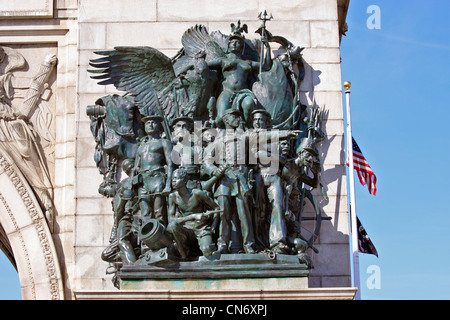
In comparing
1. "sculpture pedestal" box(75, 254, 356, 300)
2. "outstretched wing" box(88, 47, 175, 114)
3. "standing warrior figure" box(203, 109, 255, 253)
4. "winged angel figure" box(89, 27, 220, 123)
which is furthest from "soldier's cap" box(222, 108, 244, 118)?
"sculpture pedestal" box(75, 254, 356, 300)

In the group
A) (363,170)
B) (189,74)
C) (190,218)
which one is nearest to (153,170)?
(190,218)

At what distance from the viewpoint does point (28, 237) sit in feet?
49.2

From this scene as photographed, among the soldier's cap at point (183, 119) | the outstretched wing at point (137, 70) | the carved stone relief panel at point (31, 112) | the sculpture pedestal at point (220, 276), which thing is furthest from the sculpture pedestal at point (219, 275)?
the outstretched wing at point (137, 70)

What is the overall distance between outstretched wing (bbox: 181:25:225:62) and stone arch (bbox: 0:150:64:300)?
3449mm

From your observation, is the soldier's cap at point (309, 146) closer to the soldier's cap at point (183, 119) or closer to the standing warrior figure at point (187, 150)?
the standing warrior figure at point (187, 150)

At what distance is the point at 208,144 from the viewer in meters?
13.5

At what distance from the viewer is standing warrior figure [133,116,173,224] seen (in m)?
13.3

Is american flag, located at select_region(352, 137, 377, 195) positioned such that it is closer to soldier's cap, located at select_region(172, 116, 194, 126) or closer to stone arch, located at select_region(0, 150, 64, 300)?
soldier's cap, located at select_region(172, 116, 194, 126)

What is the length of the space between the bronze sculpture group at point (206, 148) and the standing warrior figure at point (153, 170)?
0.02 meters

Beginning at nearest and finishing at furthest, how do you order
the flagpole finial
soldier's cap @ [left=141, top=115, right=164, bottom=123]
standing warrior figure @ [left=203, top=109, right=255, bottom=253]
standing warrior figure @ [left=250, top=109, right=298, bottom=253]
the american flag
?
standing warrior figure @ [left=203, top=109, right=255, bottom=253] → standing warrior figure @ [left=250, top=109, right=298, bottom=253] → soldier's cap @ [left=141, top=115, right=164, bottom=123] → the american flag → the flagpole finial

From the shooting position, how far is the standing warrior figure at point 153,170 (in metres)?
13.3
